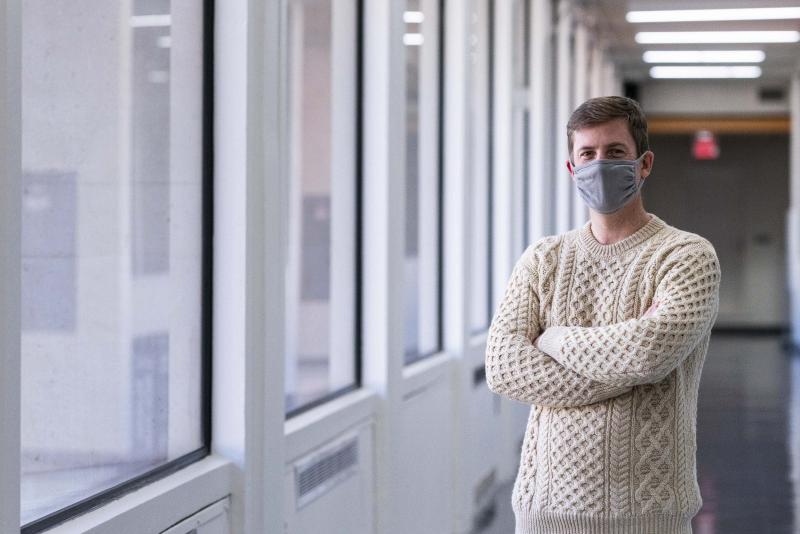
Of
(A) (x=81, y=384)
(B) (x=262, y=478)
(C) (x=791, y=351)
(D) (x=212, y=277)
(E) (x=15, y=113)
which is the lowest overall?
(C) (x=791, y=351)

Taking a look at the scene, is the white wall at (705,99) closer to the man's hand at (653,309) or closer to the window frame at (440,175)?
the window frame at (440,175)

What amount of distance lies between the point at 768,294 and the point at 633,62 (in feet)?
24.1

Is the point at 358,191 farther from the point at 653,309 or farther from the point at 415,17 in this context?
the point at 653,309

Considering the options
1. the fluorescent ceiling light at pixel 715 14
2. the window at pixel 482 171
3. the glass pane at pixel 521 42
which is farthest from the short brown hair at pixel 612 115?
the fluorescent ceiling light at pixel 715 14

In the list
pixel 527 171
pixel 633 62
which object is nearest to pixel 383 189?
pixel 527 171

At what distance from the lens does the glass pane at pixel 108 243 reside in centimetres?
251

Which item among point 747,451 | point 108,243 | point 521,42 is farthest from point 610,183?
point 521,42

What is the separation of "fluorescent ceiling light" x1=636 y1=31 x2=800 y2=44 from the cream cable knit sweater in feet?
36.9

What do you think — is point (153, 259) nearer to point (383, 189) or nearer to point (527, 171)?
point (383, 189)

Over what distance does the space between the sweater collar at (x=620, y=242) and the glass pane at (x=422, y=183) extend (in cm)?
364

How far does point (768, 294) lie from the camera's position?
21.4 metres

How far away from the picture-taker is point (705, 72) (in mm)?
16688

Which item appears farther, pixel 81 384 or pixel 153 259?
pixel 153 259

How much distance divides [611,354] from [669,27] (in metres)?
11.1
